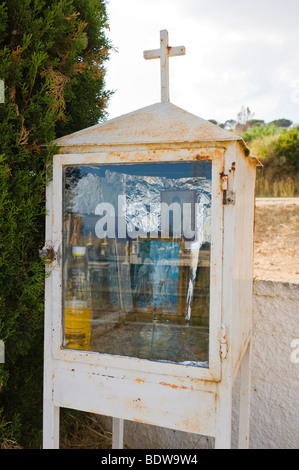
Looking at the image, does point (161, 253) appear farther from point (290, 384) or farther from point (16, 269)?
point (290, 384)

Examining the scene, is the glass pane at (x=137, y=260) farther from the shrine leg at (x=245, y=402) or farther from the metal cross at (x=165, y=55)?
the shrine leg at (x=245, y=402)

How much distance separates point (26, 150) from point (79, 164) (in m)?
0.18

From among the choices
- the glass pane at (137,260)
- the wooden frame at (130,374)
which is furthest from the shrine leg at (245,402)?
the wooden frame at (130,374)

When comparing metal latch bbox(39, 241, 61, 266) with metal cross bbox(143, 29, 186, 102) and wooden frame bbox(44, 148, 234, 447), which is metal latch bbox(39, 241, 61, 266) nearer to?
wooden frame bbox(44, 148, 234, 447)

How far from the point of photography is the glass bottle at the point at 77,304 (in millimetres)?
1507

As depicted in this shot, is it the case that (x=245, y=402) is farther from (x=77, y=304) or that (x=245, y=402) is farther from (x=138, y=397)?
(x=77, y=304)

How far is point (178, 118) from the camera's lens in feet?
4.52

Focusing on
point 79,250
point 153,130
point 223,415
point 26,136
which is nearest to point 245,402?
point 223,415

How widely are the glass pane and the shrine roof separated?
0.34ft

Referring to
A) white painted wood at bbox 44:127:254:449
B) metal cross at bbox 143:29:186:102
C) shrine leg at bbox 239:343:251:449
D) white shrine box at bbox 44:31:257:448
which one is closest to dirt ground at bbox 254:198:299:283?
shrine leg at bbox 239:343:251:449

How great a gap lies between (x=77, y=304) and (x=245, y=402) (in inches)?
38.6

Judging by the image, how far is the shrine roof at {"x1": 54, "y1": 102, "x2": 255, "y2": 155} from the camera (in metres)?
1.29

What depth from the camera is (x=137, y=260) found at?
65.1 inches
